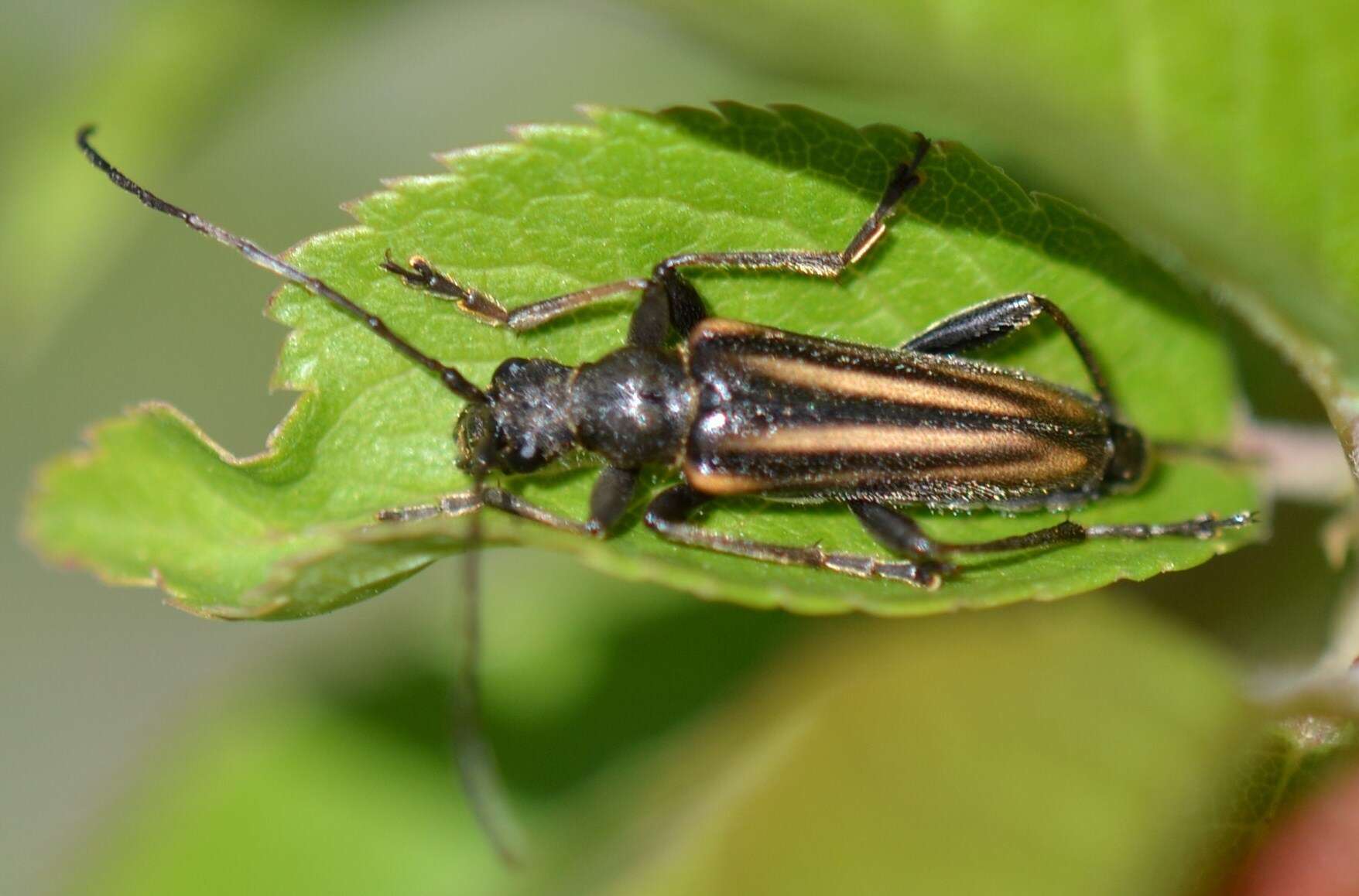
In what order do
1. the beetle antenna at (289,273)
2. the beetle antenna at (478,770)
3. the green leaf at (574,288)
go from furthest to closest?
the beetle antenna at (478,770) < the beetle antenna at (289,273) < the green leaf at (574,288)

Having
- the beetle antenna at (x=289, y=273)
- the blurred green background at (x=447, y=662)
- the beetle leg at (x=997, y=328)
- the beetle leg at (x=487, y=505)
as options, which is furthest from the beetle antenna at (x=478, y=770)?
the beetle leg at (x=997, y=328)

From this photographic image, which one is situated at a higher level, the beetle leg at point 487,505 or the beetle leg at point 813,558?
the beetle leg at point 813,558

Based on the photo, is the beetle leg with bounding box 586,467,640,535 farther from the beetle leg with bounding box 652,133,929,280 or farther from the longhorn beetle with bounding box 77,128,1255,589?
the beetle leg with bounding box 652,133,929,280

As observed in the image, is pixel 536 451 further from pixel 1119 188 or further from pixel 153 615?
pixel 153 615

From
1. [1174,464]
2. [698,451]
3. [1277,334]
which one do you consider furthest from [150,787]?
[1277,334]

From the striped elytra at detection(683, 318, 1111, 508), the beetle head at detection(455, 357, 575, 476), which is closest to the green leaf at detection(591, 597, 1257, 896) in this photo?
the striped elytra at detection(683, 318, 1111, 508)

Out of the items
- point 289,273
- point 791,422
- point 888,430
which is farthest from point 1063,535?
point 289,273

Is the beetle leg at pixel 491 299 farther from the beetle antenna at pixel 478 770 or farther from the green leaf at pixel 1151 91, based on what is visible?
the beetle antenna at pixel 478 770
